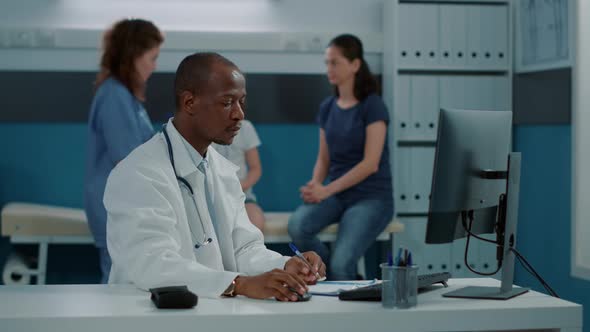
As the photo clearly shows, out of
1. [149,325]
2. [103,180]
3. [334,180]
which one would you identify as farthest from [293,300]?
[334,180]

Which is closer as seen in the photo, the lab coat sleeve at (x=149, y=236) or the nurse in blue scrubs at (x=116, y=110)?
the lab coat sleeve at (x=149, y=236)

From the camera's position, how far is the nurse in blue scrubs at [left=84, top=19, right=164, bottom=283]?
321 centimetres

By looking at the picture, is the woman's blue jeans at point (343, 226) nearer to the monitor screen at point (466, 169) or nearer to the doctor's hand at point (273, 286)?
the monitor screen at point (466, 169)

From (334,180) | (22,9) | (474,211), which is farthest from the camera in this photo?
(22,9)

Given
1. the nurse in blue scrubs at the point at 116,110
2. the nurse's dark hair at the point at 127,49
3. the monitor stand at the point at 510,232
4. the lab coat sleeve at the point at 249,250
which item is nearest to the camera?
the monitor stand at the point at 510,232

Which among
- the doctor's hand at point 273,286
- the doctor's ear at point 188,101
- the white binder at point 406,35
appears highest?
the white binder at point 406,35

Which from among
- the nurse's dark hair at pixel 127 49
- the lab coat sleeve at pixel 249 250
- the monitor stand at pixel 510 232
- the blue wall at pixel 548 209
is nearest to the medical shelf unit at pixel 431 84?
the blue wall at pixel 548 209

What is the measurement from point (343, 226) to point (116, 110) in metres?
1.14

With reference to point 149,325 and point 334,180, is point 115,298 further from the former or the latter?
point 334,180

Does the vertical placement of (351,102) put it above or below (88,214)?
above

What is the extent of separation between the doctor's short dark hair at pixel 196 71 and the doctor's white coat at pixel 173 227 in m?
0.10

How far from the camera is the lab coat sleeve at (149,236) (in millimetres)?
1711

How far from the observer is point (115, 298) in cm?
168

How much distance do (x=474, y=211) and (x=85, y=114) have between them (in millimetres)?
2785
